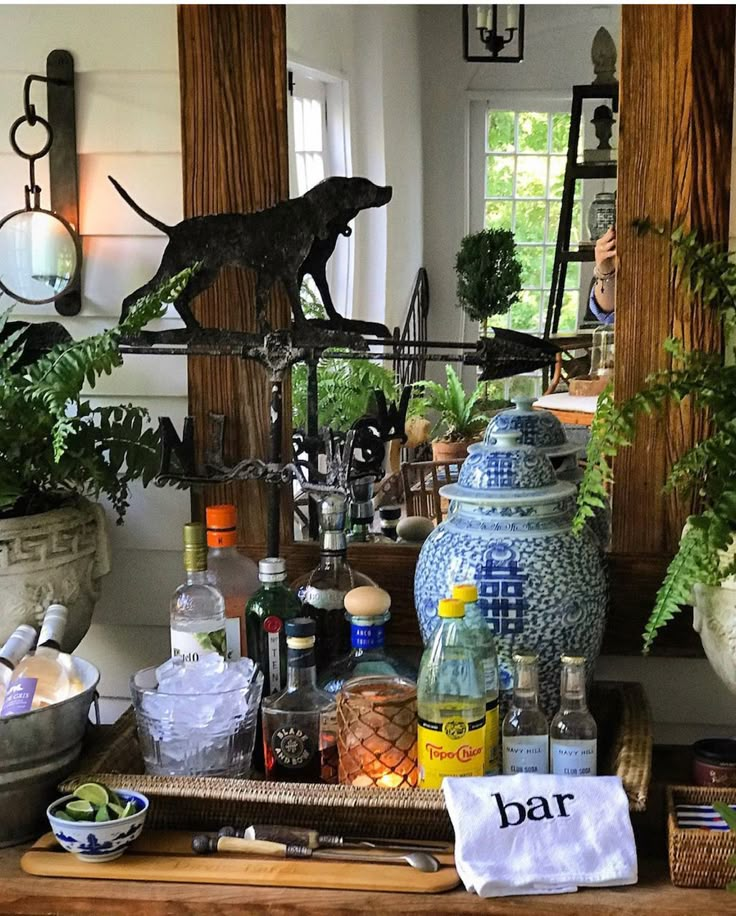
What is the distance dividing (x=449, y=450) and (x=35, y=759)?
0.71 meters

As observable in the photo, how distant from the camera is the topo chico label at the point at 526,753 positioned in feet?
4.08

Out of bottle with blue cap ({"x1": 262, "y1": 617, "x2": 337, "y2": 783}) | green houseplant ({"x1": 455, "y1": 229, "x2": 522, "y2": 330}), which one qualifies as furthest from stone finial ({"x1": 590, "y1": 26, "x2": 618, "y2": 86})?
bottle with blue cap ({"x1": 262, "y1": 617, "x2": 337, "y2": 783})

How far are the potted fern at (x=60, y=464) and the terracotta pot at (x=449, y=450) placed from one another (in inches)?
16.3

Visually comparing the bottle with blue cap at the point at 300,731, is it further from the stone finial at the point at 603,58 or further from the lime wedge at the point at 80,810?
the stone finial at the point at 603,58

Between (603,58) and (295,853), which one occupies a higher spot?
(603,58)

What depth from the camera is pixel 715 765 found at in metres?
1.30

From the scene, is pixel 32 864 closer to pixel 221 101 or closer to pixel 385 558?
pixel 385 558

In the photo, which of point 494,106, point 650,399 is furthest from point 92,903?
point 494,106

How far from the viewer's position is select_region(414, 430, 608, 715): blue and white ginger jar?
1.31 m

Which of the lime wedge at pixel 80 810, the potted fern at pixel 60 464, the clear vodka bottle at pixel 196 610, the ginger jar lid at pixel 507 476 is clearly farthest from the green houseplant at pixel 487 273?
the lime wedge at pixel 80 810

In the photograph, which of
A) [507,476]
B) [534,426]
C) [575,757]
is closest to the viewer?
[575,757]

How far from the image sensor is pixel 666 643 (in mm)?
1528

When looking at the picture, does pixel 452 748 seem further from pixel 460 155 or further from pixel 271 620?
pixel 460 155

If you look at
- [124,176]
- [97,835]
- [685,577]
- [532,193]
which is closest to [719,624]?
[685,577]
